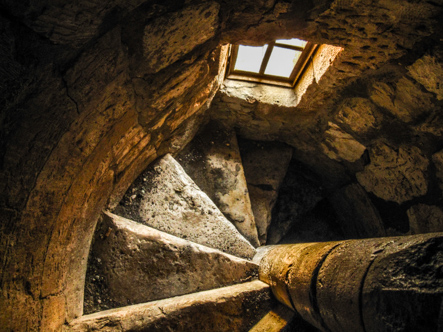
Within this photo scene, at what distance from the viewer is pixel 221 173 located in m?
2.81

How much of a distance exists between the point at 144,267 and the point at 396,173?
7.51ft

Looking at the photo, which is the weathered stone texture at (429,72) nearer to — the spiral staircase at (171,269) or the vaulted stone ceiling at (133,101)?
the vaulted stone ceiling at (133,101)

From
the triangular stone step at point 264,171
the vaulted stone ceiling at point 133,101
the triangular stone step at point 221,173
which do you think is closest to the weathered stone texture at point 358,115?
the vaulted stone ceiling at point 133,101

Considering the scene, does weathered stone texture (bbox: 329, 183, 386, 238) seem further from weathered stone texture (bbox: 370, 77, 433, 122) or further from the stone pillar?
the stone pillar

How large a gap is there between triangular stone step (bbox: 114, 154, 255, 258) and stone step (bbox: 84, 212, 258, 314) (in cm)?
15

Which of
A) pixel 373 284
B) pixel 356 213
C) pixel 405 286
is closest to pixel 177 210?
pixel 373 284

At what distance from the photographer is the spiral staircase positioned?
5.24 feet

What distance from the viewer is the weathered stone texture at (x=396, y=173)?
1998 millimetres

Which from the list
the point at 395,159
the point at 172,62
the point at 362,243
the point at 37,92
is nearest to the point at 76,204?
the point at 37,92

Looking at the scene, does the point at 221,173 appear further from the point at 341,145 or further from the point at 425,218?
the point at 425,218

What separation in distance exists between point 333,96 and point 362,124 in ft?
1.19

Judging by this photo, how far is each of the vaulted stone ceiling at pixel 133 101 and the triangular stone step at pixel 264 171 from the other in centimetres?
88

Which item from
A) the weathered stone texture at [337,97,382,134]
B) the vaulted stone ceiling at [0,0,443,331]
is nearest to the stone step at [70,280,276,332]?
the vaulted stone ceiling at [0,0,443,331]

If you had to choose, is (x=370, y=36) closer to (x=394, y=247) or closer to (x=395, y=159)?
(x=395, y=159)
